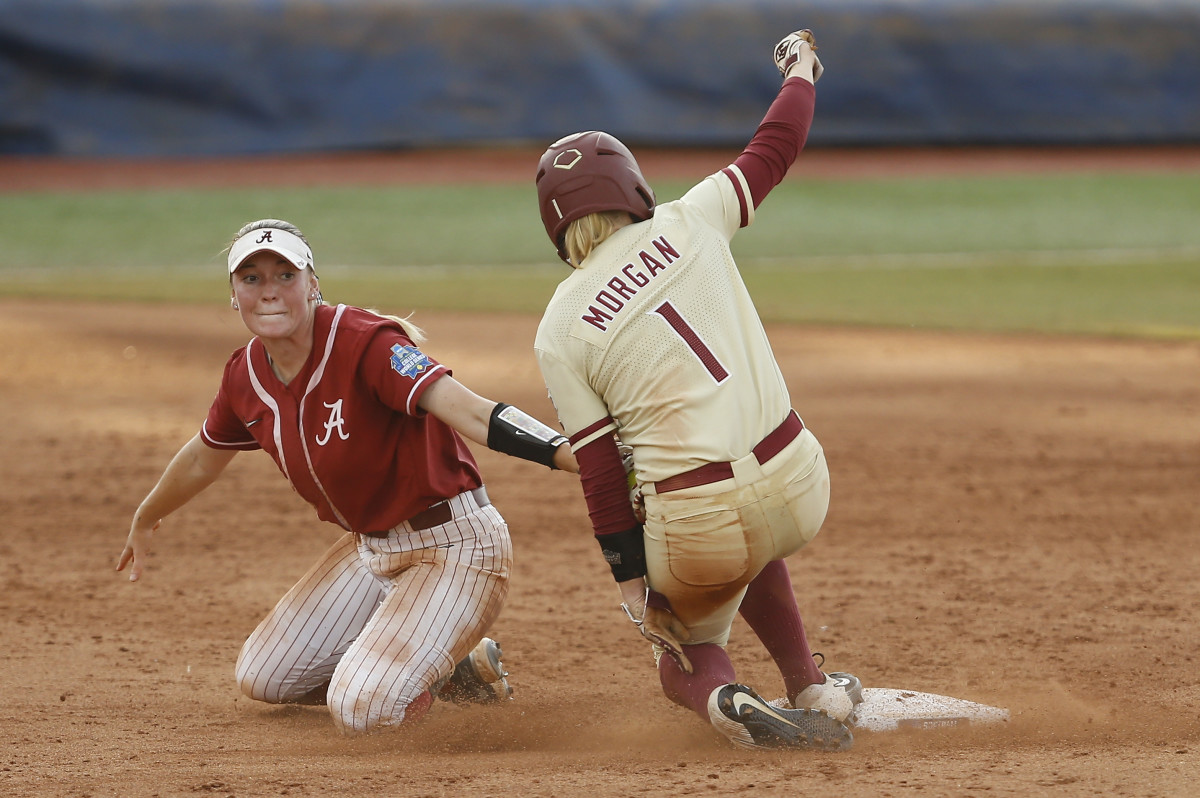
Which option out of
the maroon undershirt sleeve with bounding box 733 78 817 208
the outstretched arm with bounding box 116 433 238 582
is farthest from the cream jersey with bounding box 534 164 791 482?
the outstretched arm with bounding box 116 433 238 582

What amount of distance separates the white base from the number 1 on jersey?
3.36ft

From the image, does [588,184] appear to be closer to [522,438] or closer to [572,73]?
[522,438]

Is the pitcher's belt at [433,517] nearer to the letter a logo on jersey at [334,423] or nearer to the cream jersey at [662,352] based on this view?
the letter a logo on jersey at [334,423]

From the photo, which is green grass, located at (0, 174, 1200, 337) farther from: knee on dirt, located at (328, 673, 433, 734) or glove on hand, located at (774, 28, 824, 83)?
knee on dirt, located at (328, 673, 433, 734)

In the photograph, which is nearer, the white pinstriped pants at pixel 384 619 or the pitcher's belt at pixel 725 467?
the pitcher's belt at pixel 725 467

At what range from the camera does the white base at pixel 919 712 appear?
134 inches

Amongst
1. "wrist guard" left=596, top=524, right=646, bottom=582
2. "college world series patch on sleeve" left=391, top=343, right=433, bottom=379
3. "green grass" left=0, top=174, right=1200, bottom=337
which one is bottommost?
"wrist guard" left=596, top=524, right=646, bottom=582

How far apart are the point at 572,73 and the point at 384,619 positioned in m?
14.3

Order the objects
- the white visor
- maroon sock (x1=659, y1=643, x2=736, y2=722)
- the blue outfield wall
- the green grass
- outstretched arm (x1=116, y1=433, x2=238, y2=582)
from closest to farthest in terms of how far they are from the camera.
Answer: maroon sock (x1=659, y1=643, x2=736, y2=722) → the white visor → outstretched arm (x1=116, y1=433, x2=238, y2=582) → the green grass → the blue outfield wall

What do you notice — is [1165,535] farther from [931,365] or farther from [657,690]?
[931,365]

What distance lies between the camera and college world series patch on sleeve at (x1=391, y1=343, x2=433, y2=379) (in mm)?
3381

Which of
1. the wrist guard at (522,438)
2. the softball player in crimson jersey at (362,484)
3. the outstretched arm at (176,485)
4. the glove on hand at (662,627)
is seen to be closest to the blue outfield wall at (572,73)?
the outstretched arm at (176,485)

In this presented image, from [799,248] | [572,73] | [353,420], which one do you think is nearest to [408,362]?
[353,420]

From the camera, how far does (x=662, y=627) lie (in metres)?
3.24
